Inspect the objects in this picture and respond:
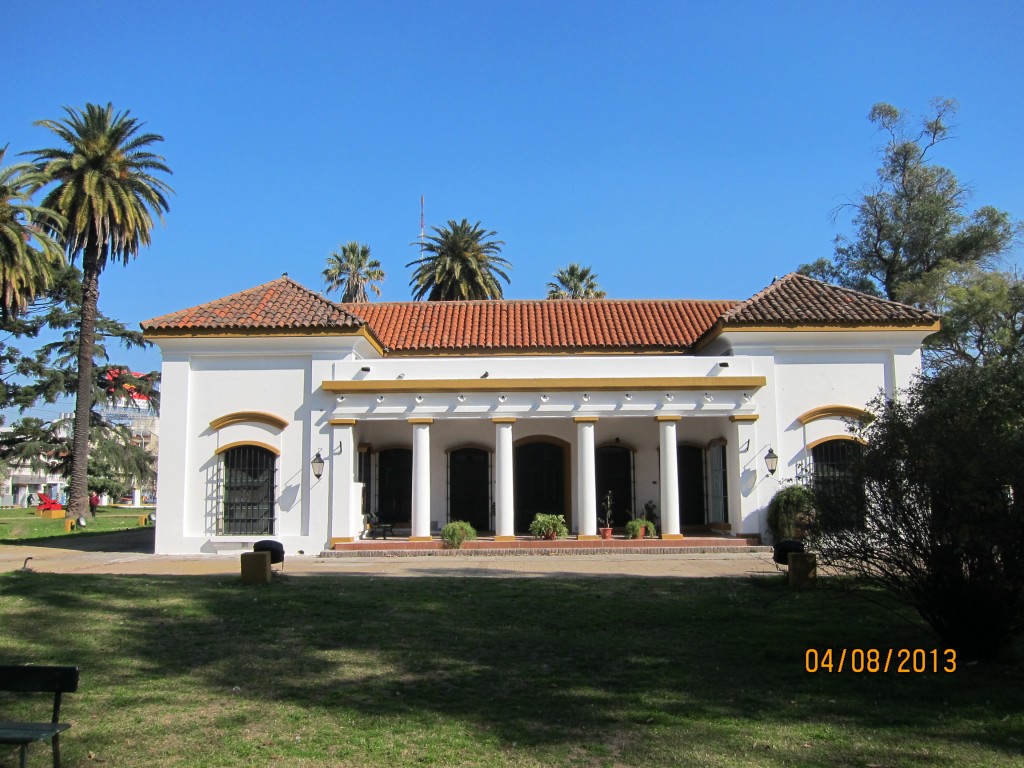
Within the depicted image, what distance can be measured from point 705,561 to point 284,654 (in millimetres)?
10758

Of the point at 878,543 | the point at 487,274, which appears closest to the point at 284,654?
the point at 878,543

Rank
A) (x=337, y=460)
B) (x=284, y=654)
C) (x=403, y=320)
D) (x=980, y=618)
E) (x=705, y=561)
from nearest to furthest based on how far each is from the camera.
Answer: (x=980, y=618), (x=284, y=654), (x=705, y=561), (x=337, y=460), (x=403, y=320)

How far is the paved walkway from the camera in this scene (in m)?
15.0

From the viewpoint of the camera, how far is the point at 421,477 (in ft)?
65.3

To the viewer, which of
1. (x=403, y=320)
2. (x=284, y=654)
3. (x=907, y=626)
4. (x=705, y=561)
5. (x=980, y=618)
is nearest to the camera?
(x=980, y=618)

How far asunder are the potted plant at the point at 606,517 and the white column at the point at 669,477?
1.36 metres

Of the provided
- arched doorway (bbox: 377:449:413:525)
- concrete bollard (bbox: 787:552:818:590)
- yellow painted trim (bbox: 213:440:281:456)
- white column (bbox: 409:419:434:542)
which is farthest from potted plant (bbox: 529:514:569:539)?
concrete bollard (bbox: 787:552:818:590)

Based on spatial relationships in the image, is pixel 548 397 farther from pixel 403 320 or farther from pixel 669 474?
pixel 403 320

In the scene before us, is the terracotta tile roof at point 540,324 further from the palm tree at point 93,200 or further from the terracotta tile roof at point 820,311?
the palm tree at point 93,200

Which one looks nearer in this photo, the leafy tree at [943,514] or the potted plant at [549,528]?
the leafy tree at [943,514]

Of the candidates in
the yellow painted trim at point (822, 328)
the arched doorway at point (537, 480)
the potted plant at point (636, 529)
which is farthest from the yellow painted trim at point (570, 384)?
the potted plant at point (636, 529)

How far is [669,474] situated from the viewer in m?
20.0

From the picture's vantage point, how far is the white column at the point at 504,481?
19656 millimetres
